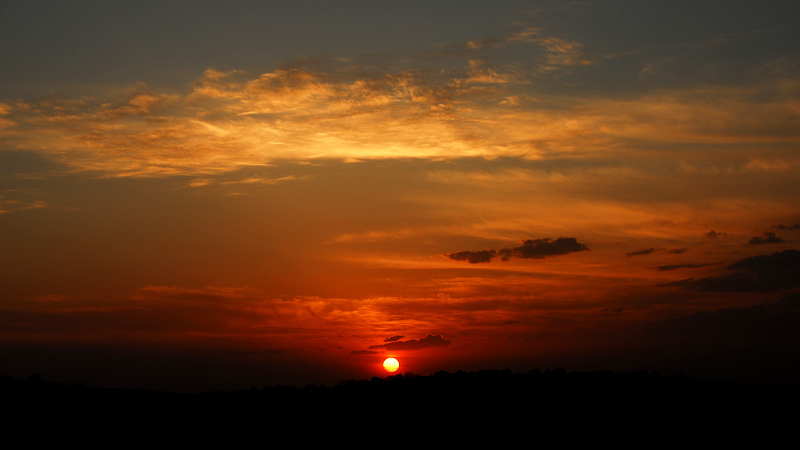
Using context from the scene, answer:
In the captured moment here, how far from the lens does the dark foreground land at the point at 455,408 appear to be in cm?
2339

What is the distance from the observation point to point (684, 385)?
2644cm

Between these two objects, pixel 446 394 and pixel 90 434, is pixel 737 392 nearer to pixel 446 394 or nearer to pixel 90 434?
pixel 446 394

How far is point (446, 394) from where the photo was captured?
27.0m

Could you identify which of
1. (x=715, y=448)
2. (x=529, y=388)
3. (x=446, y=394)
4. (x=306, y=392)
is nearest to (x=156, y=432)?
(x=306, y=392)

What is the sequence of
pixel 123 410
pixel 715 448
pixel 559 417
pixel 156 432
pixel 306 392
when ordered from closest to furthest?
pixel 715 448, pixel 559 417, pixel 156 432, pixel 123 410, pixel 306 392

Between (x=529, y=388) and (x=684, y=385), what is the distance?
6188mm

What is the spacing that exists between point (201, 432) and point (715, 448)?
18.4 m

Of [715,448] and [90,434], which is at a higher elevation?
[90,434]

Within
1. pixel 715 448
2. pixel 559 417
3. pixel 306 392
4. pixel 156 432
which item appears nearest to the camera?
pixel 715 448

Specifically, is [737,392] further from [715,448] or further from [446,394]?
[446,394]

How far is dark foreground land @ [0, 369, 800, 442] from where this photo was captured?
23.4 m

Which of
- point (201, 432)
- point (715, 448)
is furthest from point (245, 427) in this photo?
point (715, 448)

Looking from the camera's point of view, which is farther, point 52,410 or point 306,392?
point 306,392

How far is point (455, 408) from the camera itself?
25.4 meters
